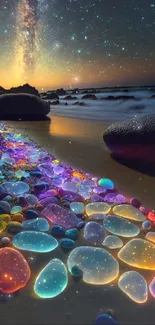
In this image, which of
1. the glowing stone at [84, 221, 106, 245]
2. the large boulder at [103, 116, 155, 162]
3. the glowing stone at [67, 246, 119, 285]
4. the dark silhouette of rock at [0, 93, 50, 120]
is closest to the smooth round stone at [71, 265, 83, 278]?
the glowing stone at [67, 246, 119, 285]

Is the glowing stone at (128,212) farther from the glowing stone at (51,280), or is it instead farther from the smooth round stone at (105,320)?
the smooth round stone at (105,320)

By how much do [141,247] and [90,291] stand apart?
35 centimetres

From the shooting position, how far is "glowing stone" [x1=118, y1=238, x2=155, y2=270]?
121 centimetres

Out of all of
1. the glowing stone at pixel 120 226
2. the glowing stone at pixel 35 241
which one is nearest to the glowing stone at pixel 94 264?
the glowing stone at pixel 35 241

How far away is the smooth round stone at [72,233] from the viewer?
55.4 inches

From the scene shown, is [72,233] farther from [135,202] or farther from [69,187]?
[69,187]

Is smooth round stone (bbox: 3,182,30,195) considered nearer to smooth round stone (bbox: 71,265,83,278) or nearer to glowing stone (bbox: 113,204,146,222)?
glowing stone (bbox: 113,204,146,222)

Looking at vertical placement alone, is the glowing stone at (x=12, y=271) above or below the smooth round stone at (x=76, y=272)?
above

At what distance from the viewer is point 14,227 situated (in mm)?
1428

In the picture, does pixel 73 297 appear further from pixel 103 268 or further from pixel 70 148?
pixel 70 148

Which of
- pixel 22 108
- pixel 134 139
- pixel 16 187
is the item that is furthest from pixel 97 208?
pixel 22 108

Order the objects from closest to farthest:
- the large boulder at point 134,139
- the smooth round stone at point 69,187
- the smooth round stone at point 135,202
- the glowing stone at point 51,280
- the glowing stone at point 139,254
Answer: the glowing stone at point 51,280 < the glowing stone at point 139,254 < the smooth round stone at point 135,202 < the smooth round stone at point 69,187 < the large boulder at point 134,139

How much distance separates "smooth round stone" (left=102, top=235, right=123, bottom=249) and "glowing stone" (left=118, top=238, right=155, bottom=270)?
44mm

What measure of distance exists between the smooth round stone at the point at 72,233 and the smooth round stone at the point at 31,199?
1.30 ft
